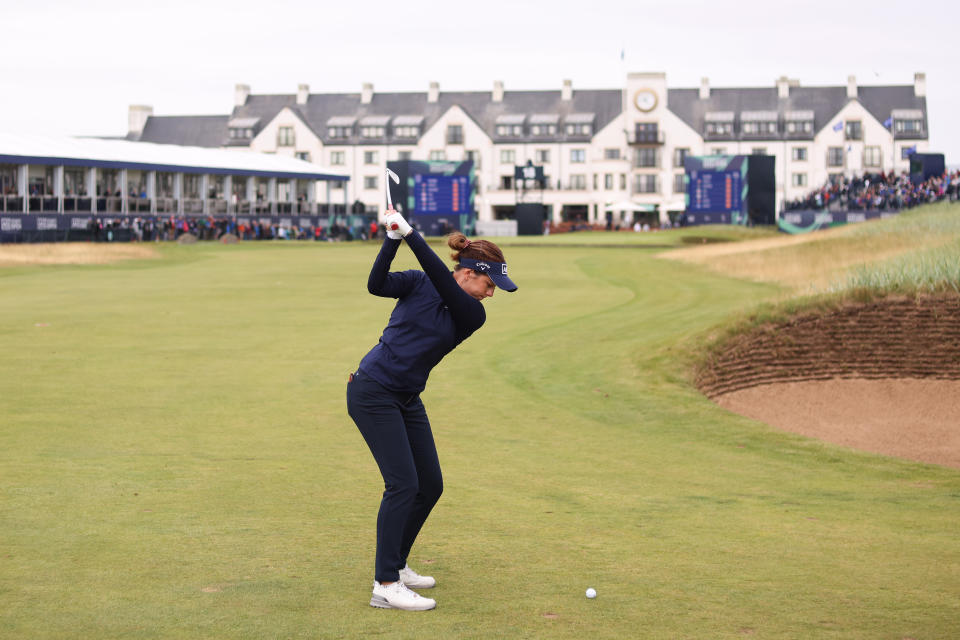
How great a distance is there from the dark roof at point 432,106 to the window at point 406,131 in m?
0.94

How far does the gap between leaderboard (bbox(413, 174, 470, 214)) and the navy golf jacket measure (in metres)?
74.5

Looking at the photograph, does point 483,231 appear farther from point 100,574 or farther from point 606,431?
point 100,574

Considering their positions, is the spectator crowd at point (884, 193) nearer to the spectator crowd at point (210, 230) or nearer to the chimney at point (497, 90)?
the spectator crowd at point (210, 230)

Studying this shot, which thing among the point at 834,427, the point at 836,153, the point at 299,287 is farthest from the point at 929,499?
the point at 836,153

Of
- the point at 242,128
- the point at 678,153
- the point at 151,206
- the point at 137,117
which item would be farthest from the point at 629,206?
the point at 137,117

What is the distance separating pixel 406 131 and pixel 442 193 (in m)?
44.6

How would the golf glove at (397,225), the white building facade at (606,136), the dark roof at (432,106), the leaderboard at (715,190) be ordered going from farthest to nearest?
the dark roof at (432,106) < the white building facade at (606,136) < the leaderboard at (715,190) < the golf glove at (397,225)

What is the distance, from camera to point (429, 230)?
3211 inches

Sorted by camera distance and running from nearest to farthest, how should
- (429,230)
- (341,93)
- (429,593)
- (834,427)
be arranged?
(429,593) → (834,427) → (429,230) → (341,93)

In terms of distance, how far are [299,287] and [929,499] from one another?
23955mm

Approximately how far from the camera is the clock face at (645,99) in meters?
118

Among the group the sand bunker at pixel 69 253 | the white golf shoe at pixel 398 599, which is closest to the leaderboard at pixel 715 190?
the sand bunker at pixel 69 253

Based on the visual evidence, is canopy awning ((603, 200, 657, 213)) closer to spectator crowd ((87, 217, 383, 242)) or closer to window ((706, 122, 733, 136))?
window ((706, 122, 733, 136))

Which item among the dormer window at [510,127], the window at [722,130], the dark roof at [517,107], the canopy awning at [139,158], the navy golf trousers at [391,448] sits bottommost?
the navy golf trousers at [391,448]
